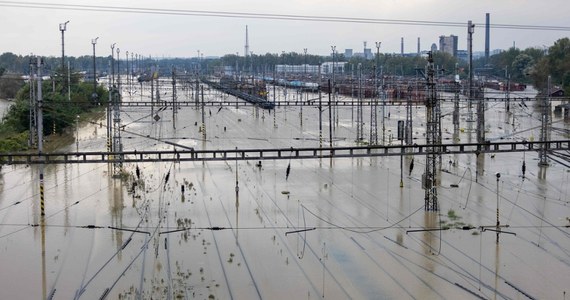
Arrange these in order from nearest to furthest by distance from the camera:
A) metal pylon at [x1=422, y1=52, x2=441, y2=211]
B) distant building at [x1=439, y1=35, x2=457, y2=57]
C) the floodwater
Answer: the floodwater < metal pylon at [x1=422, y1=52, x2=441, y2=211] < distant building at [x1=439, y1=35, x2=457, y2=57]

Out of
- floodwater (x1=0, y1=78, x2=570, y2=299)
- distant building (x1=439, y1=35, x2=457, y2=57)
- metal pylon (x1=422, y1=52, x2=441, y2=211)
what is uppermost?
distant building (x1=439, y1=35, x2=457, y2=57)

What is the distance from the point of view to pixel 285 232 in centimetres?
1481

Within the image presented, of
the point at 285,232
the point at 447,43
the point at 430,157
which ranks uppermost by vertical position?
the point at 447,43

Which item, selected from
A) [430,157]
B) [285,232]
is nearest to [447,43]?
[430,157]

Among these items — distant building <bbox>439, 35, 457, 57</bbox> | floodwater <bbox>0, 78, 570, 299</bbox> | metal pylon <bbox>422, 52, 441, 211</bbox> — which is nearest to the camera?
floodwater <bbox>0, 78, 570, 299</bbox>

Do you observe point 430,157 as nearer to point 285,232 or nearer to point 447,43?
point 285,232

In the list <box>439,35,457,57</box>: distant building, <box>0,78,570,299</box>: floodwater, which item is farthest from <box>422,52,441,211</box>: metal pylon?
<box>439,35,457,57</box>: distant building

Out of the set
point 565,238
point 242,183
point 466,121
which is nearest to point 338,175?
point 242,183

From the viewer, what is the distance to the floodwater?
11516mm

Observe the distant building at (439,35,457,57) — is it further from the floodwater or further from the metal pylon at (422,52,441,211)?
the metal pylon at (422,52,441,211)

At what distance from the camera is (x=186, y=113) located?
1768 inches

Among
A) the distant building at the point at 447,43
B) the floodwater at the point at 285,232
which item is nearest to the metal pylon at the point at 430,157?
the floodwater at the point at 285,232

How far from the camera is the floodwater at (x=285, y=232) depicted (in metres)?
11.5

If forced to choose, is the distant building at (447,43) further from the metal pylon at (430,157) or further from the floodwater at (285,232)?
the metal pylon at (430,157)
